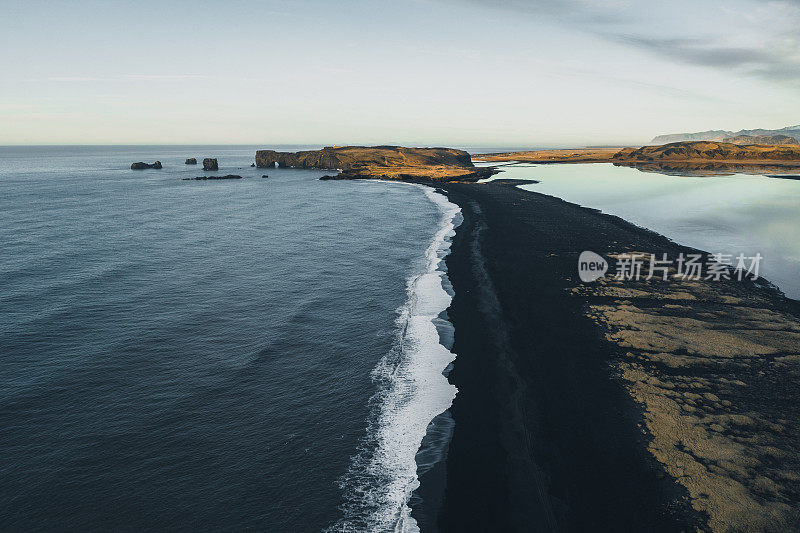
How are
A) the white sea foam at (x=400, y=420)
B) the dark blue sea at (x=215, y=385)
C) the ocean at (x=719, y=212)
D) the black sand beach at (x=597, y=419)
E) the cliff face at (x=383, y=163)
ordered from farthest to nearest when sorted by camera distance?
the cliff face at (x=383, y=163) < the ocean at (x=719, y=212) < the dark blue sea at (x=215, y=385) < the white sea foam at (x=400, y=420) < the black sand beach at (x=597, y=419)

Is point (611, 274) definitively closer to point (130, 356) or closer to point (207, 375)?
point (207, 375)

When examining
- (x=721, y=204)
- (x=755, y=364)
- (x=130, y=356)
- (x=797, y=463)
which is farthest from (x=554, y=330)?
(x=721, y=204)

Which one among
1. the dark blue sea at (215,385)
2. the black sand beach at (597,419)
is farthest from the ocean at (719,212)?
the dark blue sea at (215,385)

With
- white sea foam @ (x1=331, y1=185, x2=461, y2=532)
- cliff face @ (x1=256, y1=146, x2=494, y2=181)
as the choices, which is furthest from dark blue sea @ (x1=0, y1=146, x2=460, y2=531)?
cliff face @ (x1=256, y1=146, x2=494, y2=181)

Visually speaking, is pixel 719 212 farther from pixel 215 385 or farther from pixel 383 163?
Result: pixel 383 163

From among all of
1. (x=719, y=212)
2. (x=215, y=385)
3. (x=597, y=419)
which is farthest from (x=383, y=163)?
(x=597, y=419)

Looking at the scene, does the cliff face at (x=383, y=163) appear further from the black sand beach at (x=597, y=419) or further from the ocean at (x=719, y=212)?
the black sand beach at (x=597, y=419)

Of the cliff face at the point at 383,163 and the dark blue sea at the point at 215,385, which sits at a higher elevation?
the cliff face at the point at 383,163
